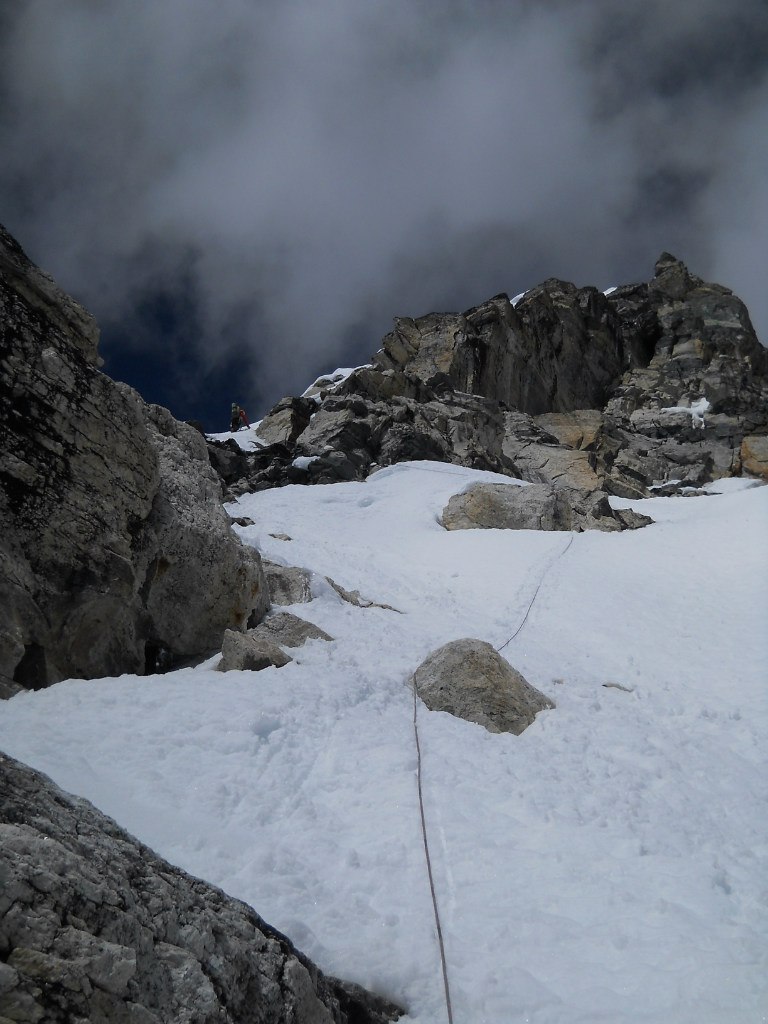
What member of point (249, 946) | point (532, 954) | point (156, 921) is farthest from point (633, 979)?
point (156, 921)

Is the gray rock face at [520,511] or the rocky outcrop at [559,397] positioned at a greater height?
the rocky outcrop at [559,397]

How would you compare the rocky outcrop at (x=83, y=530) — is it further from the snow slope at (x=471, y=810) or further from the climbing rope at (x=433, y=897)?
the climbing rope at (x=433, y=897)

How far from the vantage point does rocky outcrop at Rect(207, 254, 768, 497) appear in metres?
45.2

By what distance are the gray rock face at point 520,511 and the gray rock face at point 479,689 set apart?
59.8 ft

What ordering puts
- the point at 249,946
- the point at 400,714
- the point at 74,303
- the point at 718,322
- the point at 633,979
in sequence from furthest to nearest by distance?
the point at 718,322 < the point at 74,303 < the point at 400,714 < the point at 633,979 < the point at 249,946

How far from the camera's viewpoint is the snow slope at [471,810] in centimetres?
492

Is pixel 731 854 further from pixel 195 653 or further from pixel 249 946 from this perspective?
pixel 195 653

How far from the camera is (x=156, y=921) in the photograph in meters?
3.11

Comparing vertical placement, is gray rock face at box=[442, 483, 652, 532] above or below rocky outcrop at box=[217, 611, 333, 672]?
above

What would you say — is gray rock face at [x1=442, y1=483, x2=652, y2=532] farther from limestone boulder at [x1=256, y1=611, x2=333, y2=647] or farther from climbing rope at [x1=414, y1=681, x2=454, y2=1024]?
climbing rope at [x1=414, y1=681, x2=454, y2=1024]

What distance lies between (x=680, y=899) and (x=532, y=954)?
1.89 metres

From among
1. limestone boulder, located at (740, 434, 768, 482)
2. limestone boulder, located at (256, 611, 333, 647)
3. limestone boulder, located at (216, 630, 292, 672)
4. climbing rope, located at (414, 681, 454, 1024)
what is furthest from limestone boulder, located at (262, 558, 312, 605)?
limestone boulder, located at (740, 434, 768, 482)

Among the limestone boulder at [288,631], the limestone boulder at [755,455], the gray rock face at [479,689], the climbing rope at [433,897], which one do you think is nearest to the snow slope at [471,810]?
the climbing rope at [433,897]

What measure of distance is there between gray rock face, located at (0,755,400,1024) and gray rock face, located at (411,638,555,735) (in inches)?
215
